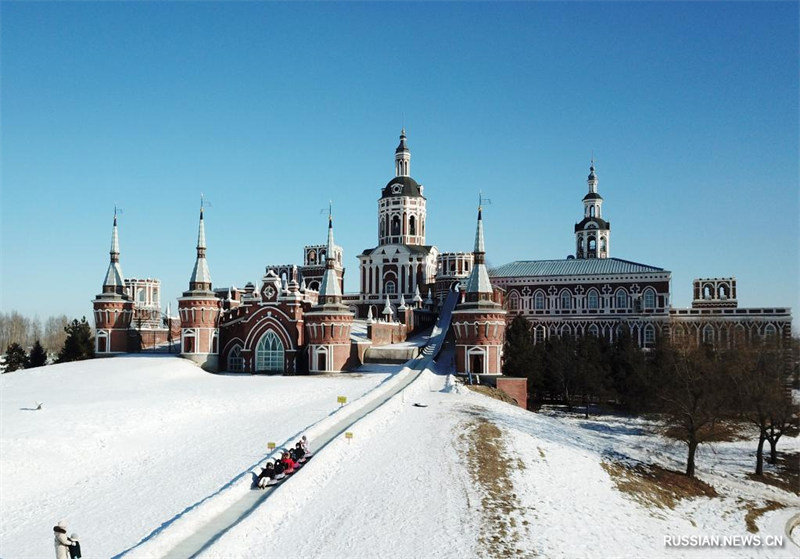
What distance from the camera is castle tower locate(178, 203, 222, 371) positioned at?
5150cm

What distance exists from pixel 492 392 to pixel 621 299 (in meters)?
26.9

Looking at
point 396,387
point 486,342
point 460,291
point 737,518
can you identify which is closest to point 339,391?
point 396,387

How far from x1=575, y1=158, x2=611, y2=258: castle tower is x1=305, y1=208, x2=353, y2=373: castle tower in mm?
42667

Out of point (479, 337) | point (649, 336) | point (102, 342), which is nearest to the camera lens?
point (479, 337)

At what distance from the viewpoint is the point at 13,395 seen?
39469 millimetres

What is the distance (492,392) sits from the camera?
41.4 meters

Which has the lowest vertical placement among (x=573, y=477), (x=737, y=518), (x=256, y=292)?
(x=737, y=518)

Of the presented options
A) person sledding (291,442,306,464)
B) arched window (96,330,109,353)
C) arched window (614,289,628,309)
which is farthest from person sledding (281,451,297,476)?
arched window (614,289,628,309)

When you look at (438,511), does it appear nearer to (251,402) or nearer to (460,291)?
(251,402)

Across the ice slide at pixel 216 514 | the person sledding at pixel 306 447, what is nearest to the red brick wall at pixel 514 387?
the ice slide at pixel 216 514

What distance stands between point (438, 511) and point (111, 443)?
15.9 metres

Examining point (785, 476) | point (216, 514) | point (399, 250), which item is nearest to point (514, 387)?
point (785, 476)

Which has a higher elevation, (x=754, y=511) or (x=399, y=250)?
(x=399, y=250)

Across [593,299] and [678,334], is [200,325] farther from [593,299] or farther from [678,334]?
[678,334]
